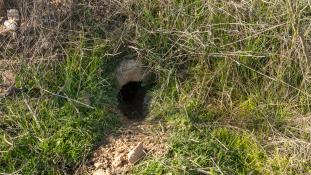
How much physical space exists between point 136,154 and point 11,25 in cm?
145

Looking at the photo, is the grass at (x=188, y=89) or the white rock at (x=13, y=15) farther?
the white rock at (x=13, y=15)

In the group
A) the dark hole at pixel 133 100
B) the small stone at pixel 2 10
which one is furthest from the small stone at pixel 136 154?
the small stone at pixel 2 10

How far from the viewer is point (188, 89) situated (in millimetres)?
3680

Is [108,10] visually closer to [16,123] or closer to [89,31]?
[89,31]

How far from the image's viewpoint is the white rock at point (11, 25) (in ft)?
12.1

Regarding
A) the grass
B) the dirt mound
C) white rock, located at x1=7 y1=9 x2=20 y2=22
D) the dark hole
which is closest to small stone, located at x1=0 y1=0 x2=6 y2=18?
white rock, located at x1=7 y1=9 x2=20 y2=22

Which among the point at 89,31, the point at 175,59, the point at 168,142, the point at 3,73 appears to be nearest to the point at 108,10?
the point at 89,31

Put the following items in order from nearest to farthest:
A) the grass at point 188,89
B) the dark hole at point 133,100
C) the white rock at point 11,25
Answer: the grass at point 188,89
the white rock at point 11,25
the dark hole at point 133,100

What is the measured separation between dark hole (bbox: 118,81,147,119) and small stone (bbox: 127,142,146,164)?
51cm

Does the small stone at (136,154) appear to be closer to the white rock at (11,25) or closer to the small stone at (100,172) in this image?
the small stone at (100,172)

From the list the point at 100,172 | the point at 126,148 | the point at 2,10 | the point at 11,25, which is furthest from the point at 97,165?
the point at 2,10

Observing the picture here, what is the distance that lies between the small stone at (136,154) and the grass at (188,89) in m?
0.07

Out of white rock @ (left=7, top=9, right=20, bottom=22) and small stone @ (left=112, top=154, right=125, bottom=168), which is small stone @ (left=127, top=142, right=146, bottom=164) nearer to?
small stone @ (left=112, top=154, right=125, bottom=168)

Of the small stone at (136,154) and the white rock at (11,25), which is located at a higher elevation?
the white rock at (11,25)
